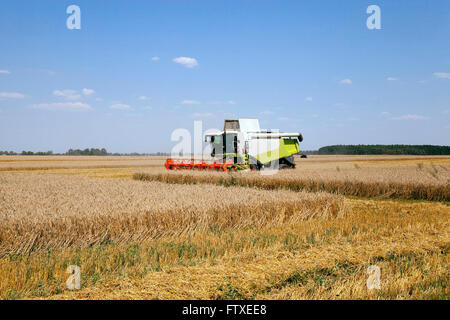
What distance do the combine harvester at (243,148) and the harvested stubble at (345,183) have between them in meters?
1.57

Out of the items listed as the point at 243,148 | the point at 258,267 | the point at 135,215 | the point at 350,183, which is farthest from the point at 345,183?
the point at 258,267

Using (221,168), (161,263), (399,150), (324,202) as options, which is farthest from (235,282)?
(399,150)

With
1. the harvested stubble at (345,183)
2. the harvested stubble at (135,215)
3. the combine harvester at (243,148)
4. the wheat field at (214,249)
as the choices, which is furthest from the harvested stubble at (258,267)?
the combine harvester at (243,148)

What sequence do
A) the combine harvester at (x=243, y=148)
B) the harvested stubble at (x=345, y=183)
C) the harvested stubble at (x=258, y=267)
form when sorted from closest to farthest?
the harvested stubble at (x=258, y=267) → the harvested stubble at (x=345, y=183) → the combine harvester at (x=243, y=148)

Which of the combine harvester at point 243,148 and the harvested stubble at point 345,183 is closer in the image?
the harvested stubble at point 345,183

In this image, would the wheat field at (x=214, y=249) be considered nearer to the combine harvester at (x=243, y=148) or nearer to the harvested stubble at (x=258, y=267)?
the harvested stubble at (x=258, y=267)

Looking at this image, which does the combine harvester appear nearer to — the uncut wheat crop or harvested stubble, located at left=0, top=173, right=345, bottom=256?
the uncut wheat crop

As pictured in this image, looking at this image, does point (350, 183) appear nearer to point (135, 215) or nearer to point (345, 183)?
point (345, 183)

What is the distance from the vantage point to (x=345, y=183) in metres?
17.1

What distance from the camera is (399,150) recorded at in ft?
308

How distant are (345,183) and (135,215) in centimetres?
1187

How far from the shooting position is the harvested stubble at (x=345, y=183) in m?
15.5

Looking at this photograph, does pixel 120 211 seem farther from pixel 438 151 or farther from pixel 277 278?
pixel 438 151
